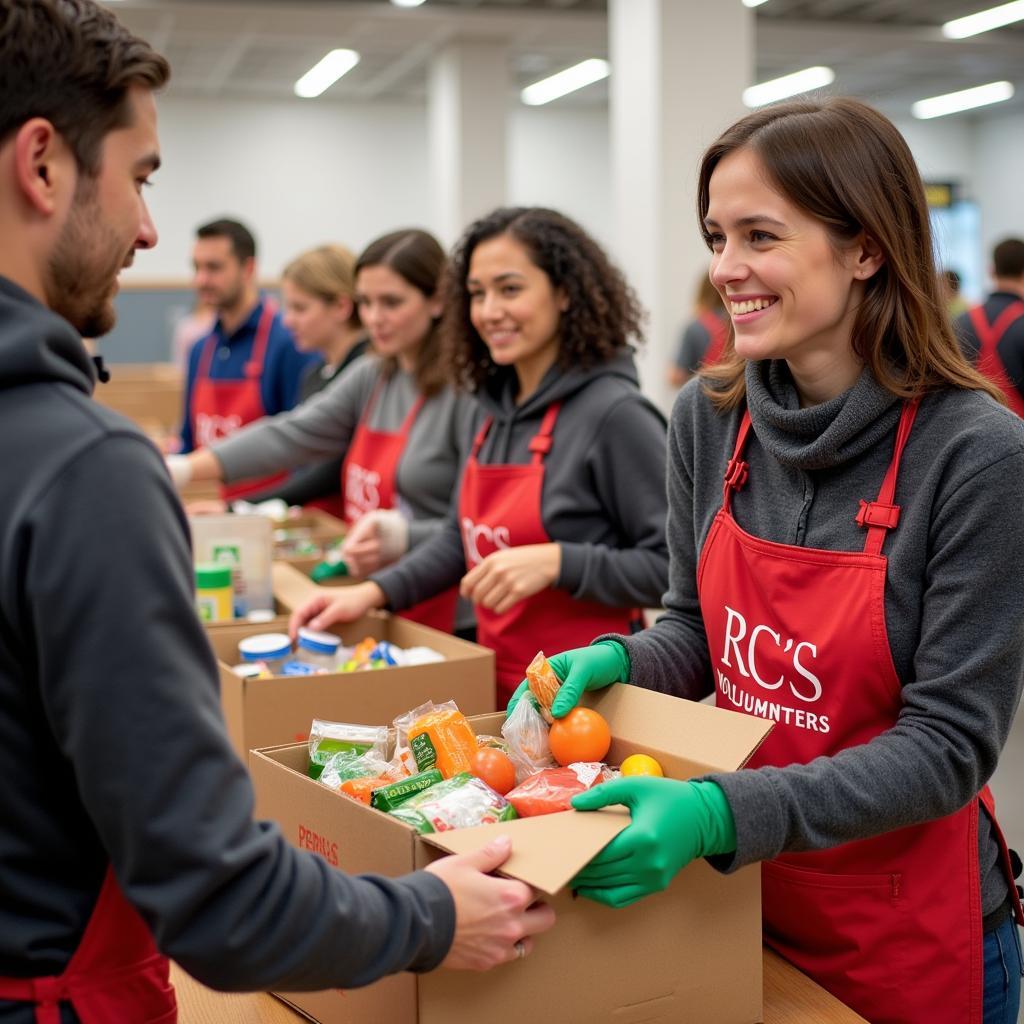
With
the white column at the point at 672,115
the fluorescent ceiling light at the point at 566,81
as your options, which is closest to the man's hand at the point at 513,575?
the white column at the point at 672,115

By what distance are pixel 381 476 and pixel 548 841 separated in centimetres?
194

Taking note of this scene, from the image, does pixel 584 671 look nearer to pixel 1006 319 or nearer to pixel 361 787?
pixel 361 787

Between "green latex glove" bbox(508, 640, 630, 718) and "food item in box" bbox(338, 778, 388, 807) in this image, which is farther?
"green latex glove" bbox(508, 640, 630, 718)

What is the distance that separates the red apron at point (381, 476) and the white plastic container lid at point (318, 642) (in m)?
0.54

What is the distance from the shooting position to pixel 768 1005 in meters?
1.26

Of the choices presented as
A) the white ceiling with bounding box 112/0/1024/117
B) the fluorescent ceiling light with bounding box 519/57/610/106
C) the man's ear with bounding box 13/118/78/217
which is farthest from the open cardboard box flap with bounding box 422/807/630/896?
the fluorescent ceiling light with bounding box 519/57/610/106

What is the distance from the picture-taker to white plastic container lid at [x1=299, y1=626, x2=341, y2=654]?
209 cm

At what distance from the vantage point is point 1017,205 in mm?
14055

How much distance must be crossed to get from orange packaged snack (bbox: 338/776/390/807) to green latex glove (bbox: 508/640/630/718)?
0.68 feet

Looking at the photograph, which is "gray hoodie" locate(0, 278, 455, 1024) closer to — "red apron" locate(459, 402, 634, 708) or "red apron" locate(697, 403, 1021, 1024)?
"red apron" locate(697, 403, 1021, 1024)

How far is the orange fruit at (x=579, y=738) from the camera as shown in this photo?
1.35 m

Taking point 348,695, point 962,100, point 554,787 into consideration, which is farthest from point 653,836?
point 962,100

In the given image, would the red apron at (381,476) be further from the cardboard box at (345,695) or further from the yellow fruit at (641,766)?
the yellow fruit at (641,766)

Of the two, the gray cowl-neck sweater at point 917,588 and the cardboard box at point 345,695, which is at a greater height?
the gray cowl-neck sweater at point 917,588
